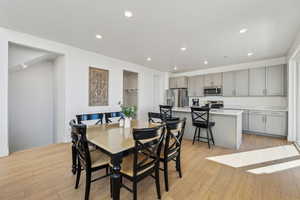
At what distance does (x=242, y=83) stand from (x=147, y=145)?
4991 mm

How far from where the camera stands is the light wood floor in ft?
5.53

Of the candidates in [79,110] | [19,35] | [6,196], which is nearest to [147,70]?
[79,110]

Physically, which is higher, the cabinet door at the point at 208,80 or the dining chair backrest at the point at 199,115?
the cabinet door at the point at 208,80

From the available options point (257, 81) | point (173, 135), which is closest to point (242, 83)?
point (257, 81)

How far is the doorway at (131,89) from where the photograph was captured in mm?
5750

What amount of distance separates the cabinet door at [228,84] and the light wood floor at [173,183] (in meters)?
3.24

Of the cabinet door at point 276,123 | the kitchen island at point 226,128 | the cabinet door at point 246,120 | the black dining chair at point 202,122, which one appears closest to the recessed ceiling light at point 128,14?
the black dining chair at point 202,122

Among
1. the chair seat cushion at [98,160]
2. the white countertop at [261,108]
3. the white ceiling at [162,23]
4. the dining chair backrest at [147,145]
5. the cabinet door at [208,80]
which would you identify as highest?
the white ceiling at [162,23]

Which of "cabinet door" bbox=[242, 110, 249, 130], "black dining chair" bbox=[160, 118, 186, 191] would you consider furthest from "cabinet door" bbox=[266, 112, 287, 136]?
"black dining chair" bbox=[160, 118, 186, 191]

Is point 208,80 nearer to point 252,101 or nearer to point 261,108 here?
point 252,101

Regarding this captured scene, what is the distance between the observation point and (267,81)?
14.6ft

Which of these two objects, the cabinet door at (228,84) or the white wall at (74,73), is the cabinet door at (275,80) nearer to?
the cabinet door at (228,84)

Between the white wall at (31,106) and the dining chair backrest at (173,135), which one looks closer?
the dining chair backrest at (173,135)

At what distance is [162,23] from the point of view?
240 cm
